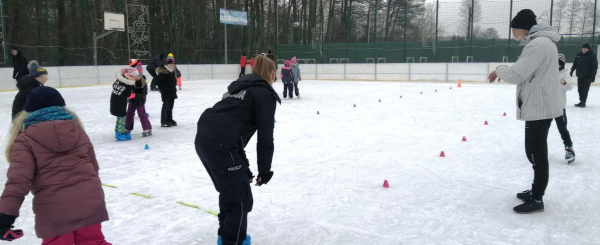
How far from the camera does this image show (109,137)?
7.15 meters

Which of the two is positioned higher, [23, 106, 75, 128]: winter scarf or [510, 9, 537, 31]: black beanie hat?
[510, 9, 537, 31]: black beanie hat

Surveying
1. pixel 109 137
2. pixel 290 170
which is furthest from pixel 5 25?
pixel 290 170

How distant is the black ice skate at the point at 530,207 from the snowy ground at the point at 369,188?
0.06 m

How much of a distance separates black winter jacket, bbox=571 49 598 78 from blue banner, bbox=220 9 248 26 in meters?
19.7

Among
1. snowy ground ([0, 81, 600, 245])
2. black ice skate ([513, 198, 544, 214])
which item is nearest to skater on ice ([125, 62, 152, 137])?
snowy ground ([0, 81, 600, 245])

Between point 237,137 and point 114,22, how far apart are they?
20.8m

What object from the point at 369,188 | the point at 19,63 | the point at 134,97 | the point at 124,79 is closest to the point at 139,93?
the point at 134,97

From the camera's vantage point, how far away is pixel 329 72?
25.2 meters

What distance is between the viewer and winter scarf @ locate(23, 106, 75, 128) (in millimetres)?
2162

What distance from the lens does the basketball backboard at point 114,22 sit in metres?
20.4

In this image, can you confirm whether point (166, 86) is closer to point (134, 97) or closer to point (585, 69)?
point (134, 97)

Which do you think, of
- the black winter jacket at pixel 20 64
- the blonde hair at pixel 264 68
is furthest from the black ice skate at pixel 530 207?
the black winter jacket at pixel 20 64

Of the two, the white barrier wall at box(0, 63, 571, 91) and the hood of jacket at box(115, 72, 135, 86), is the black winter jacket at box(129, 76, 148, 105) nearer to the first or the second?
the hood of jacket at box(115, 72, 135, 86)

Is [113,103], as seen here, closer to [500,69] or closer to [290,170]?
[290,170]
